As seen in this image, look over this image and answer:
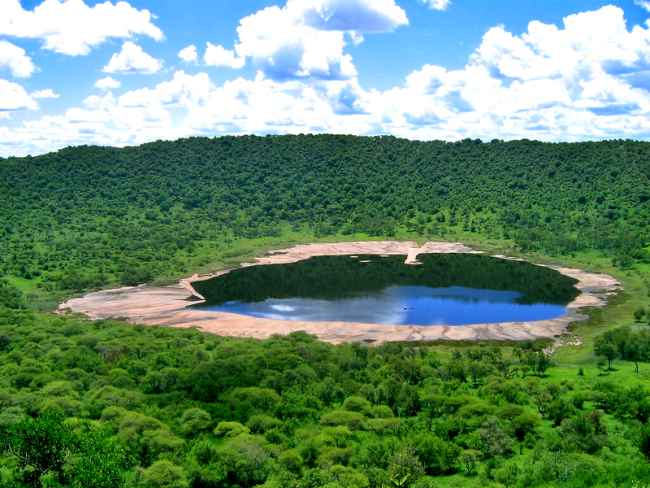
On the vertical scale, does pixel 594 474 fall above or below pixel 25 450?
below

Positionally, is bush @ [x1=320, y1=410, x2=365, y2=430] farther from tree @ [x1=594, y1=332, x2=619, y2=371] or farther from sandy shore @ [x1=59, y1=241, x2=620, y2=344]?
sandy shore @ [x1=59, y1=241, x2=620, y2=344]

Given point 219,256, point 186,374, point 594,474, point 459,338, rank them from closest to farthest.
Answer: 1. point 594,474
2. point 186,374
3. point 459,338
4. point 219,256

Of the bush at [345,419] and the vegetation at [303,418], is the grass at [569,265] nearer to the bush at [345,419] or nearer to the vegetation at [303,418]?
the vegetation at [303,418]

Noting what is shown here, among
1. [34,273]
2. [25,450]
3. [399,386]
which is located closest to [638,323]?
[399,386]

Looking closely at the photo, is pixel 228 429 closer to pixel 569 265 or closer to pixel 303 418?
pixel 303 418

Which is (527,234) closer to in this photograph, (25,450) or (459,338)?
(459,338)

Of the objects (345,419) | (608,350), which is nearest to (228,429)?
(345,419)

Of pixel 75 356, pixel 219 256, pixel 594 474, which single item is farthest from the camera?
pixel 219 256
